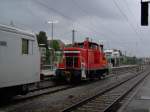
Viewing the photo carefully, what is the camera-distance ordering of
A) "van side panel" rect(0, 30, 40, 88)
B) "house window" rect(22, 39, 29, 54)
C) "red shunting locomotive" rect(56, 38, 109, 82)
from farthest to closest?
"red shunting locomotive" rect(56, 38, 109, 82)
"house window" rect(22, 39, 29, 54)
"van side panel" rect(0, 30, 40, 88)

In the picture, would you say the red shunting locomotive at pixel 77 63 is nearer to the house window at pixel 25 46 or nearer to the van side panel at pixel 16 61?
the van side panel at pixel 16 61

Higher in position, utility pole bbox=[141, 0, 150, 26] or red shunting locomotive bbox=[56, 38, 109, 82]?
utility pole bbox=[141, 0, 150, 26]

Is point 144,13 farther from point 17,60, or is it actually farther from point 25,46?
point 17,60

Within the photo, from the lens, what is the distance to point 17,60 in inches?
666

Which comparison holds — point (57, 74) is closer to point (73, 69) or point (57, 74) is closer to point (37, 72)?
point (73, 69)

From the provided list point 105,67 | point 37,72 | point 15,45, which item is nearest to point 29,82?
point 37,72

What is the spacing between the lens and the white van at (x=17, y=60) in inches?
623

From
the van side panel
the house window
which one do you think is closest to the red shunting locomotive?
the van side panel

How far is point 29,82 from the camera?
18.5 metres

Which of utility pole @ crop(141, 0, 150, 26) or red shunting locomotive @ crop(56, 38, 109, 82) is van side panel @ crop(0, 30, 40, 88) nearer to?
utility pole @ crop(141, 0, 150, 26)

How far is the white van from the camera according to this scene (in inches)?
623

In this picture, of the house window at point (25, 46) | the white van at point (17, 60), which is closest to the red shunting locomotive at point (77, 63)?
the white van at point (17, 60)

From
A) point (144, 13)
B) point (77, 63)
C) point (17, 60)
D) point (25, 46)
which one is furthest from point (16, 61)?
point (77, 63)

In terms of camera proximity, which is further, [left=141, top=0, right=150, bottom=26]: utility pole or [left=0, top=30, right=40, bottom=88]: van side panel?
[left=141, top=0, right=150, bottom=26]: utility pole
